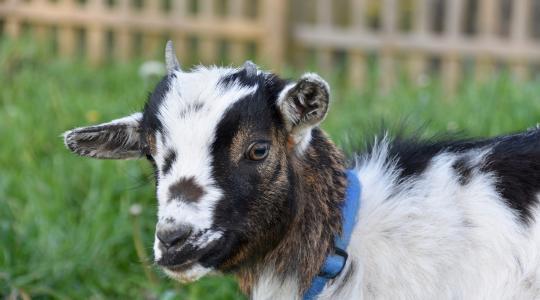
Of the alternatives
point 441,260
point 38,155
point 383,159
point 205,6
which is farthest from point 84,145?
point 205,6

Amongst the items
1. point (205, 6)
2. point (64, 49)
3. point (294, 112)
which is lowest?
point (64, 49)

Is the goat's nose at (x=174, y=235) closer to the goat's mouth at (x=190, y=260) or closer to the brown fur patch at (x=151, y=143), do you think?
the goat's mouth at (x=190, y=260)

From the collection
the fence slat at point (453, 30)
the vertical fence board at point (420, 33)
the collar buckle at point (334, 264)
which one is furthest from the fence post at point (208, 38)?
the collar buckle at point (334, 264)

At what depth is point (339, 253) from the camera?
11.4 feet

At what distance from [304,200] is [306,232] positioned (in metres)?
0.11

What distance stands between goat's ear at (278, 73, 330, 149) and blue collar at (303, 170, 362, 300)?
1.08 feet

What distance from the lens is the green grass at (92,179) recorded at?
15.9 feet

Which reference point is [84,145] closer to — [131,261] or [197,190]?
[197,190]

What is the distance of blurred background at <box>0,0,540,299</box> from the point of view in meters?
5.00

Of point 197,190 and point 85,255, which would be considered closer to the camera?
point 197,190

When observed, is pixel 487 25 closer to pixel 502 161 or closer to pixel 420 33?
pixel 420 33

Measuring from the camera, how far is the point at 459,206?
3.50 m

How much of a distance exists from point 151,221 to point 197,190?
209 centimetres

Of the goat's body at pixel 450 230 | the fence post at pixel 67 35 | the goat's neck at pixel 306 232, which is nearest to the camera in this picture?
the goat's body at pixel 450 230
